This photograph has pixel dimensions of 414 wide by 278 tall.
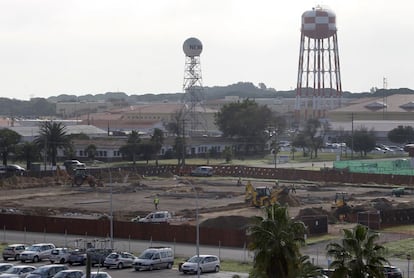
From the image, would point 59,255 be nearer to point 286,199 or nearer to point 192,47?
point 286,199

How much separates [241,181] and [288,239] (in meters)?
67.6

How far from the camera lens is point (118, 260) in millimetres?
44438

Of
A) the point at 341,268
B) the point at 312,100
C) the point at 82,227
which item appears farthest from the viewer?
the point at 312,100

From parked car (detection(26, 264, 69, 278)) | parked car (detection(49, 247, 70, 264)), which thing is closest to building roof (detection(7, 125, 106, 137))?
parked car (detection(49, 247, 70, 264))

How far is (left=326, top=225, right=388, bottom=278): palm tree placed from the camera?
28266 millimetres

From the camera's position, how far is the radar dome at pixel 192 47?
167750 millimetres

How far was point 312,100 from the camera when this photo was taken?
19350 centimetres

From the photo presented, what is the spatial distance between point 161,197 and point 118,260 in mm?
36444

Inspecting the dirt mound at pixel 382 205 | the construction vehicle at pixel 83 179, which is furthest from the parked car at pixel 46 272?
the construction vehicle at pixel 83 179

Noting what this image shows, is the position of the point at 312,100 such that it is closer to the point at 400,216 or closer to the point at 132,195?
the point at 132,195

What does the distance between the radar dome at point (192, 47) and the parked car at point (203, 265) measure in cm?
12583

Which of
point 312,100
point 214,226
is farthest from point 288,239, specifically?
point 312,100

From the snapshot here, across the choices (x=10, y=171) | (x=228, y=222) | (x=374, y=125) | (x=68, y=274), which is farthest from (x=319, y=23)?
(x=68, y=274)

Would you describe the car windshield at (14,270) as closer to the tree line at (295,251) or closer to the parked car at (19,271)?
the parked car at (19,271)
